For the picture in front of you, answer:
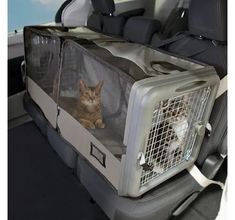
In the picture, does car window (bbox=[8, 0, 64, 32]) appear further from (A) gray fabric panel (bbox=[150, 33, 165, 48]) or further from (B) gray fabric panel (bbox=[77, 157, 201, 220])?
(B) gray fabric panel (bbox=[77, 157, 201, 220])

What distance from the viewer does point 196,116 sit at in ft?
3.61

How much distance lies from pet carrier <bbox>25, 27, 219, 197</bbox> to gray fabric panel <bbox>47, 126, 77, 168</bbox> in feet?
0.15

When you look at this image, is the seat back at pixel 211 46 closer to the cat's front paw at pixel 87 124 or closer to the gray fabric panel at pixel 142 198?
the gray fabric panel at pixel 142 198

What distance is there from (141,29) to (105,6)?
327 mm

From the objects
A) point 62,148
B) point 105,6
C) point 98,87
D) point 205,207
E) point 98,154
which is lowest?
point 205,207

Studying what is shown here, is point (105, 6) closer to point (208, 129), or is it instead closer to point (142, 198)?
point (208, 129)

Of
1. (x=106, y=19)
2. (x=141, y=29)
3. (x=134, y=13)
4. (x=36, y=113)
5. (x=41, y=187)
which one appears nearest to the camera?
(x=41, y=187)

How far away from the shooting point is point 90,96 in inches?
49.4

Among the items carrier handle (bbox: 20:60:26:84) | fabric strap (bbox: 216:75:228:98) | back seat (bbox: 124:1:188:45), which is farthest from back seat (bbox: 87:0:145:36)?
fabric strap (bbox: 216:75:228:98)

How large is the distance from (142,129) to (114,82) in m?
0.33

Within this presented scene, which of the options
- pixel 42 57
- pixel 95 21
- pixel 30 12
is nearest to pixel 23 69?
pixel 42 57

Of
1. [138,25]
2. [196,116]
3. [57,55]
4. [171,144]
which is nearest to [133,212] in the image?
[171,144]
